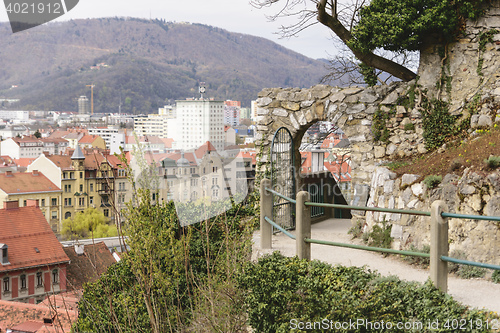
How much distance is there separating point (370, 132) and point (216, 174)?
303 centimetres

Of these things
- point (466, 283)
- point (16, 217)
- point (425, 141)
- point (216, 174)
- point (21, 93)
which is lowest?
point (16, 217)

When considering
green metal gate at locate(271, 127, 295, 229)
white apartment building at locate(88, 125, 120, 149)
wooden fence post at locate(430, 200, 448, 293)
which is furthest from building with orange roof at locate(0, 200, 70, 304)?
white apartment building at locate(88, 125, 120, 149)

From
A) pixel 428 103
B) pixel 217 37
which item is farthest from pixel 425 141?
pixel 217 37

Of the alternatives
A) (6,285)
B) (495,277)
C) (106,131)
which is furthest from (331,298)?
(106,131)

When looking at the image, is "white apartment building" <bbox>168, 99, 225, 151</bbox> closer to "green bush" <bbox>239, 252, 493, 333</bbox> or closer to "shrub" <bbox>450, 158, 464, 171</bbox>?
"shrub" <bbox>450, 158, 464, 171</bbox>

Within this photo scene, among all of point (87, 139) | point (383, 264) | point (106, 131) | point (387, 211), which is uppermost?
point (106, 131)

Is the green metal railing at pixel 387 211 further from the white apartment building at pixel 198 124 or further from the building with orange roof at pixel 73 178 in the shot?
the building with orange roof at pixel 73 178

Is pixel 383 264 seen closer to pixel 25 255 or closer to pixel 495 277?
pixel 495 277

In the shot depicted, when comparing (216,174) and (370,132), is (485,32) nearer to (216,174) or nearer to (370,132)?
(370,132)

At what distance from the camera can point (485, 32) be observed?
686cm

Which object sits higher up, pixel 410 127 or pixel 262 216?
pixel 410 127

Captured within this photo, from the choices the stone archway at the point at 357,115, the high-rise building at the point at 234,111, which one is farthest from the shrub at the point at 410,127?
the high-rise building at the point at 234,111

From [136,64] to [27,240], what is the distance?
72.1 metres

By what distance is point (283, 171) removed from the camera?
8273 millimetres
